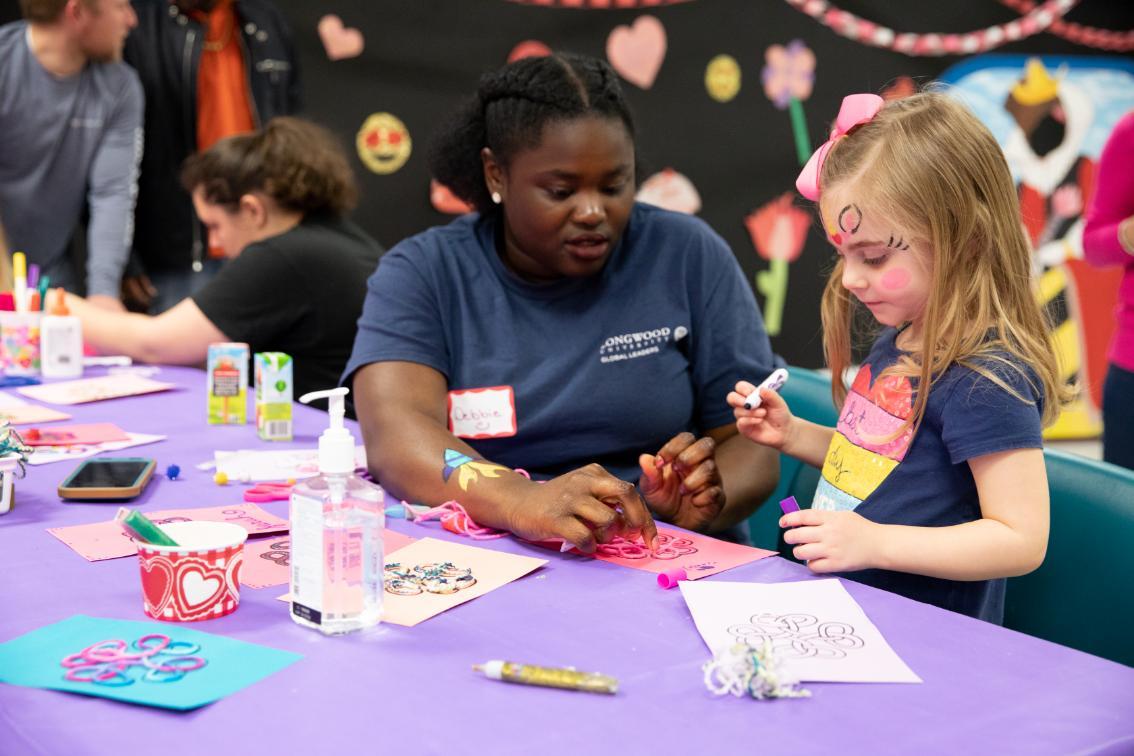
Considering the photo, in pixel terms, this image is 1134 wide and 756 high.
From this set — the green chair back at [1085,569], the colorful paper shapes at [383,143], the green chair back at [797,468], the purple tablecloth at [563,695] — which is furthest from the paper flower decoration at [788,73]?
the purple tablecloth at [563,695]

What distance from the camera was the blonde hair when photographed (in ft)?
4.24

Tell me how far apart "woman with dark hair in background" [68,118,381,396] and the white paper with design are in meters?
1.51

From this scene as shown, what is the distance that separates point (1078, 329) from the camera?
16.9 feet

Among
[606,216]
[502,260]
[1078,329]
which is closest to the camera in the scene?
[606,216]

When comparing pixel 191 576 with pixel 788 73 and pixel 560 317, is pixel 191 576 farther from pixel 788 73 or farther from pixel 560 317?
pixel 788 73

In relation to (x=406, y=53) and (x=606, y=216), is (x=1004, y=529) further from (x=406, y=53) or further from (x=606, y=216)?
(x=406, y=53)

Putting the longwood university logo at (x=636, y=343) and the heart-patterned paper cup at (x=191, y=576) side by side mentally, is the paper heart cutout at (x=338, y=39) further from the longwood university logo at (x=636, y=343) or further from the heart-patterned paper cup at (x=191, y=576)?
the heart-patterned paper cup at (x=191, y=576)

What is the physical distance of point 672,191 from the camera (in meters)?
4.54

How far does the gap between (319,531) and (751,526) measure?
47.2 inches

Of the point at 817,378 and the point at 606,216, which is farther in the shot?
the point at 817,378

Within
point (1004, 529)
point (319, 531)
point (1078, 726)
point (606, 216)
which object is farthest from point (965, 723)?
point (606, 216)

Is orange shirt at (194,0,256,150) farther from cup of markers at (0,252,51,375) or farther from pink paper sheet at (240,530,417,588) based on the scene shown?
pink paper sheet at (240,530,417,588)

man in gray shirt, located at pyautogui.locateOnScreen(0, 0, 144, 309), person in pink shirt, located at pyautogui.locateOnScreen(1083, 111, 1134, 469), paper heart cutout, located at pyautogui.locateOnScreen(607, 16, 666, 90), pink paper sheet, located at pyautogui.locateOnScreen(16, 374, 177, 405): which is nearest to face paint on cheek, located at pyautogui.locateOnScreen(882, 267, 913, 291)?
person in pink shirt, located at pyautogui.locateOnScreen(1083, 111, 1134, 469)

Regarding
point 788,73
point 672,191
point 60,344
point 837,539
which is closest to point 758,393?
point 837,539
